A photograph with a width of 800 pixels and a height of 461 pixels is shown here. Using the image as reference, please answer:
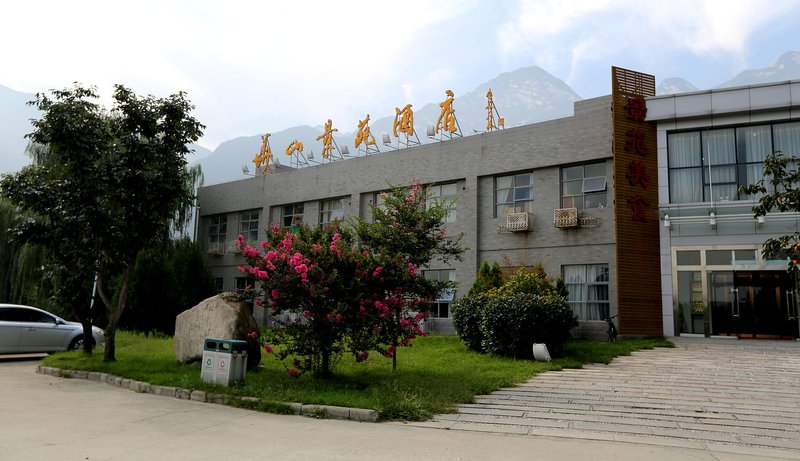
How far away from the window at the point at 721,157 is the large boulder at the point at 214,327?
13.3 m

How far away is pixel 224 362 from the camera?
931 cm

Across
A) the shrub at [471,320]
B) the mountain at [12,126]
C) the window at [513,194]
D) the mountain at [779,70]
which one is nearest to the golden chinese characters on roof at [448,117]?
the window at [513,194]

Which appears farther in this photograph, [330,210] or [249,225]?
[249,225]

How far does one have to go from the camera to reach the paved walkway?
20.9ft

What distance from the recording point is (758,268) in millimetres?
16375

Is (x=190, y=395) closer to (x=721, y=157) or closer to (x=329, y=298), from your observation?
(x=329, y=298)

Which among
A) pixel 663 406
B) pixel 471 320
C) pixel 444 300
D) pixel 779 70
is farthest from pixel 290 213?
pixel 779 70

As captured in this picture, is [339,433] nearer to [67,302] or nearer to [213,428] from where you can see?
[213,428]

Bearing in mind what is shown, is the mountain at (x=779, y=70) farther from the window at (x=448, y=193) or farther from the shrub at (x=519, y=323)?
the shrub at (x=519, y=323)

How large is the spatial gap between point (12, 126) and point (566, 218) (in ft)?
619

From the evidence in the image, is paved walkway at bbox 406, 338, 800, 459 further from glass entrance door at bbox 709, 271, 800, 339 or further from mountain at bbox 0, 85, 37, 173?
mountain at bbox 0, 85, 37, 173

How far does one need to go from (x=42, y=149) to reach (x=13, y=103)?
182 metres

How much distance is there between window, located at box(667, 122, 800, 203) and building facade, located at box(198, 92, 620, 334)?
2015 mm

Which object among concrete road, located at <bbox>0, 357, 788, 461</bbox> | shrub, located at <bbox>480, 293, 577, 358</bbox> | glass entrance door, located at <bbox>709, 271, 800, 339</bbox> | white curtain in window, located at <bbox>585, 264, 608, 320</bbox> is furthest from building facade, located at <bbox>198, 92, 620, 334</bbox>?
concrete road, located at <bbox>0, 357, 788, 461</bbox>
